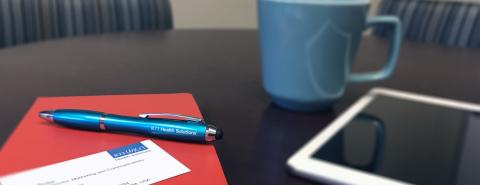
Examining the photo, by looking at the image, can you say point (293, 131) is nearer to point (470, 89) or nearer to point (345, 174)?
point (345, 174)

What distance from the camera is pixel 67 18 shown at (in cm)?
107

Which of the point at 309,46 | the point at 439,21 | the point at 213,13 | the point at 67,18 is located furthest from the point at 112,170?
the point at 213,13

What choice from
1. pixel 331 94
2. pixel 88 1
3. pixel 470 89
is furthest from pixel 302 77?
pixel 88 1

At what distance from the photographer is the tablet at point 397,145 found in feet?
1.25

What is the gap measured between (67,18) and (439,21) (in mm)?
930

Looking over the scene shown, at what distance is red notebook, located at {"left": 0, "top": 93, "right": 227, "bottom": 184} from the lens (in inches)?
14.4

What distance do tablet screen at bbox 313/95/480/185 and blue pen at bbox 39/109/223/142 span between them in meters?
0.10

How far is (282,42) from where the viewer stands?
1.62 feet

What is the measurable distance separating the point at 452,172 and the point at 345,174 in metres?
0.10

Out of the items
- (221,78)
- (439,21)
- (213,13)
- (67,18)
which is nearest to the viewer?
(221,78)

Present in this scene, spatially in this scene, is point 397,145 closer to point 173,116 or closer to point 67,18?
point 173,116

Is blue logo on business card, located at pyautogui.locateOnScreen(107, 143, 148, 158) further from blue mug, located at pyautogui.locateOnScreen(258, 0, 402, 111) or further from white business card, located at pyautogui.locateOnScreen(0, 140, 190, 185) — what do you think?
blue mug, located at pyautogui.locateOnScreen(258, 0, 402, 111)

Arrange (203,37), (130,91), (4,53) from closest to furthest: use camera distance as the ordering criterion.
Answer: (130,91) < (4,53) < (203,37)

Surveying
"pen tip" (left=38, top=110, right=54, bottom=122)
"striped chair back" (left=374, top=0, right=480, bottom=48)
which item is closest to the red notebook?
"pen tip" (left=38, top=110, right=54, bottom=122)
